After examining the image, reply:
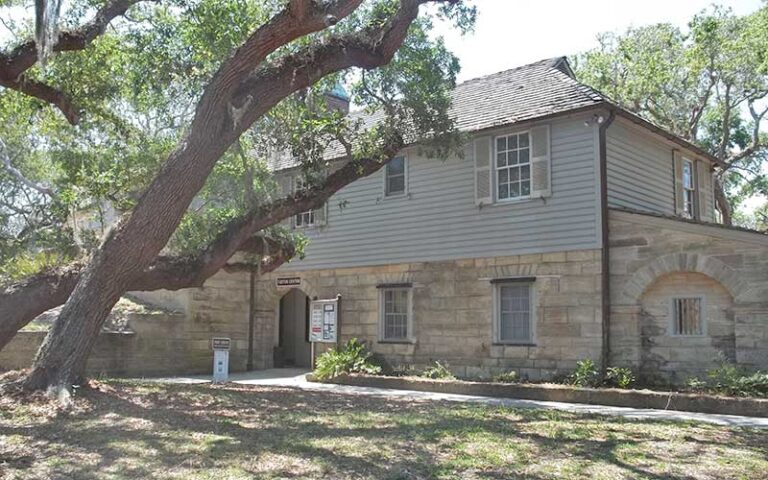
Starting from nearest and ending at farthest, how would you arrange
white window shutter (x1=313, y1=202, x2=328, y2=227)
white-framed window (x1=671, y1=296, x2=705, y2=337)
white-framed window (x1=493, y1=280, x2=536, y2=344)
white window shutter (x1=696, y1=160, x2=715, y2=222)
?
white-framed window (x1=671, y1=296, x2=705, y2=337)
white-framed window (x1=493, y1=280, x2=536, y2=344)
white window shutter (x1=696, y1=160, x2=715, y2=222)
white window shutter (x1=313, y1=202, x2=328, y2=227)

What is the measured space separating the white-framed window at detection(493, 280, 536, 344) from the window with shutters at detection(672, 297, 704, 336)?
2802 mm

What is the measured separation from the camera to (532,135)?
50.8 feet

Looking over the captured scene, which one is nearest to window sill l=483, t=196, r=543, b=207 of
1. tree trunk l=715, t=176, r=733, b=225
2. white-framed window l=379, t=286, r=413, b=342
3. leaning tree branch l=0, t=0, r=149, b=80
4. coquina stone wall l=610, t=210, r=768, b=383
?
coquina stone wall l=610, t=210, r=768, b=383

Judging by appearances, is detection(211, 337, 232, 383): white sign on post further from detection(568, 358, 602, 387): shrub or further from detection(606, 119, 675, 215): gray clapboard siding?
detection(606, 119, 675, 215): gray clapboard siding

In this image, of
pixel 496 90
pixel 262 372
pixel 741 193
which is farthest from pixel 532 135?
pixel 741 193

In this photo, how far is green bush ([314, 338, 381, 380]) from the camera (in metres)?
17.0

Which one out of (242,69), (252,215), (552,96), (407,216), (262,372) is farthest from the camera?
(262,372)

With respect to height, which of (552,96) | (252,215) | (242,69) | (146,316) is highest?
(552,96)

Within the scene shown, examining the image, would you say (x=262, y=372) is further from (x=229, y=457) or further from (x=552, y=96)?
(x=229, y=457)

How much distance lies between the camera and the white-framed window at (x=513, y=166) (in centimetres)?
1565

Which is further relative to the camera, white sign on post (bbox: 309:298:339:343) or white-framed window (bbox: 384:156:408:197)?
white sign on post (bbox: 309:298:339:343)

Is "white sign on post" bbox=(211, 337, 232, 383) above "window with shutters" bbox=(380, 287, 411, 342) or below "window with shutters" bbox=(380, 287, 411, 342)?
below

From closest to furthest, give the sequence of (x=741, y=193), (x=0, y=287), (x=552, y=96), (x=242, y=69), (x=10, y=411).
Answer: (x=10, y=411), (x=242, y=69), (x=0, y=287), (x=552, y=96), (x=741, y=193)

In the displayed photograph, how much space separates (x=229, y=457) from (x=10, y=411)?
359 cm
